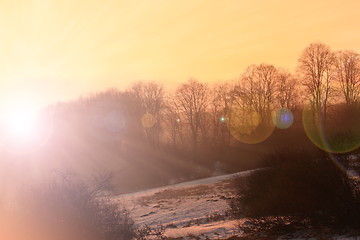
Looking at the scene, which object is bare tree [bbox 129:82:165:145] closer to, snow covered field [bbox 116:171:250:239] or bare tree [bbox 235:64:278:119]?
→ bare tree [bbox 235:64:278:119]

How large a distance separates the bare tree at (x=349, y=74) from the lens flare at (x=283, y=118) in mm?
8323

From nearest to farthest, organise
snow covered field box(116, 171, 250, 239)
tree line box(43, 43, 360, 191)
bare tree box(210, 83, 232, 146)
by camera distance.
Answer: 1. snow covered field box(116, 171, 250, 239)
2. tree line box(43, 43, 360, 191)
3. bare tree box(210, 83, 232, 146)

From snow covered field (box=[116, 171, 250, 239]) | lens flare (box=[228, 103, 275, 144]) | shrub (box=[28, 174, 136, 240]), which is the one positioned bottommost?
snow covered field (box=[116, 171, 250, 239])

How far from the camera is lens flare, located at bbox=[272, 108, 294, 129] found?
54.9 meters

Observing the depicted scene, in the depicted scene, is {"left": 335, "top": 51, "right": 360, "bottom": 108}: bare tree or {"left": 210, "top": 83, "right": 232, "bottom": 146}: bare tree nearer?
{"left": 335, "top": 51, "right": 360, "bottom": 108}: bare tree

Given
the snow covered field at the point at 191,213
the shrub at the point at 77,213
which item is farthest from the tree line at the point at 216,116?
the shrub at the point at 77,213

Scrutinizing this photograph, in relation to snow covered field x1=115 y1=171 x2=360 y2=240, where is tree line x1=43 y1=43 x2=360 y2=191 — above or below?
above

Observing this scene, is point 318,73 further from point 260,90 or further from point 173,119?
point 173,119

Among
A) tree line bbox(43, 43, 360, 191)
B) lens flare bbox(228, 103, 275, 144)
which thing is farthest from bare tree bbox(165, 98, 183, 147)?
lens flare bbox(228, 103, 275, 144)

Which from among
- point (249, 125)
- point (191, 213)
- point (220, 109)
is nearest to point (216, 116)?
point (220, 109)

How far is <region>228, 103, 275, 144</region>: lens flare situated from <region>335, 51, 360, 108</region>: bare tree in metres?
11.8

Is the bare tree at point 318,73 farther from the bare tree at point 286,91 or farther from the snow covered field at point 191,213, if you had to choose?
the snow covered field at point 191,213

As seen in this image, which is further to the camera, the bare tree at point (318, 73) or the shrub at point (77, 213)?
the bare tree at point (318, 73)

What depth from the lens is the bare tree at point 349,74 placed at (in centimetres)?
5378
